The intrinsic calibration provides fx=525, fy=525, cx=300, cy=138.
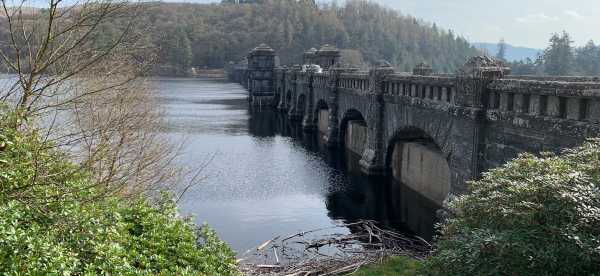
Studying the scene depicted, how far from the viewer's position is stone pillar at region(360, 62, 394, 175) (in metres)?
36.1

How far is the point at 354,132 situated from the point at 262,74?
53.5m

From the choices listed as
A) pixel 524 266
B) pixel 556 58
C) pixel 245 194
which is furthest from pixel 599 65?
pixel 524 266

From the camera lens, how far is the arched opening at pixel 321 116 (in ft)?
203

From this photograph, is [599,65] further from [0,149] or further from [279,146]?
[0,149]

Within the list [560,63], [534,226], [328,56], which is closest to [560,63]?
[560,63]

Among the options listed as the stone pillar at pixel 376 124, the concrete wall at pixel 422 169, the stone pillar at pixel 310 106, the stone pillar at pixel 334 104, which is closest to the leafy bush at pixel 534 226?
the concrete wall at pixel 422 169

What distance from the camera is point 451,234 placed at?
520 inches

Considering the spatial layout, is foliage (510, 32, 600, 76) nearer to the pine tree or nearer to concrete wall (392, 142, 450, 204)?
the pine tree

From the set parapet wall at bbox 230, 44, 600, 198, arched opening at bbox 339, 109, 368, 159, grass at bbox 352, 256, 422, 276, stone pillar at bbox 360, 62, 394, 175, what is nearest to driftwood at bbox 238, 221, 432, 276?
grass at bbox 352, 256, 422, 276

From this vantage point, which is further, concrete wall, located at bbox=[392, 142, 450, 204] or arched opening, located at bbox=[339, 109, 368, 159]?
arched opening, located at bbox=[339, 109, 368, 159]

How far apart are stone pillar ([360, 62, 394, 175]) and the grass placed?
17901mm

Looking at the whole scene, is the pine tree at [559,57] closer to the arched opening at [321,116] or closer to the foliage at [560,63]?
the foliage at [560,63]

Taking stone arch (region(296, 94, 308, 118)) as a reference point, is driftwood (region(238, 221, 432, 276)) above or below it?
below

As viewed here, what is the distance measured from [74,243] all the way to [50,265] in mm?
1753
